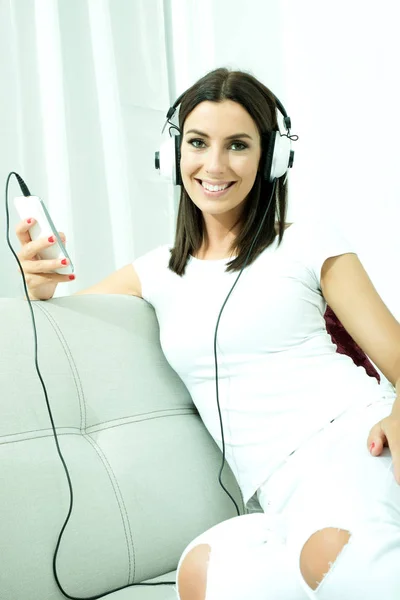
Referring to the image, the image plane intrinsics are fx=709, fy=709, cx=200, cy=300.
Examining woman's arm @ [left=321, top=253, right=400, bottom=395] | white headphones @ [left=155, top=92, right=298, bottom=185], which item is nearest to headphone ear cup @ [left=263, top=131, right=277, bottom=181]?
white headphones @ [left=155, top=92, right=298, bottom=185]

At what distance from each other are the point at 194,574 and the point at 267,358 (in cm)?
42

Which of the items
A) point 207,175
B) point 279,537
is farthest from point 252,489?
point 207,175

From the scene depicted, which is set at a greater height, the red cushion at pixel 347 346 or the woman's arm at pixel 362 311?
the woman's arm at pixel 362 311

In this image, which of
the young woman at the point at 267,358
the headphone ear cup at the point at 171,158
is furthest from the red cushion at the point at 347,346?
the headphone ear cup at the point at 171,158

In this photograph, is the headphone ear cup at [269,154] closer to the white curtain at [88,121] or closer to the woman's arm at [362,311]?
the woman's arm at [362,311]

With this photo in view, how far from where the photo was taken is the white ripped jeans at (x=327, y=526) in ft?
2.86

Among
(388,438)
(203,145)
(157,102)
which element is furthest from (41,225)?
(157,102)

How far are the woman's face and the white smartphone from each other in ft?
0.96

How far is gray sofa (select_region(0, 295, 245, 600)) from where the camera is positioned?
1072 mm

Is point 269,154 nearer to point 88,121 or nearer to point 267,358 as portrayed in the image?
point 267,358

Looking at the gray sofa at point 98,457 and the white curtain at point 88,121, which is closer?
the gray sofa at point 98,457

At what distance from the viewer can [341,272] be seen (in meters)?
1.29

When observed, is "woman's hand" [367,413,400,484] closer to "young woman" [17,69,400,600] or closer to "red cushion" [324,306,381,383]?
"young woman" [17,69,400,600]

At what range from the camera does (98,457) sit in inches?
47.0
